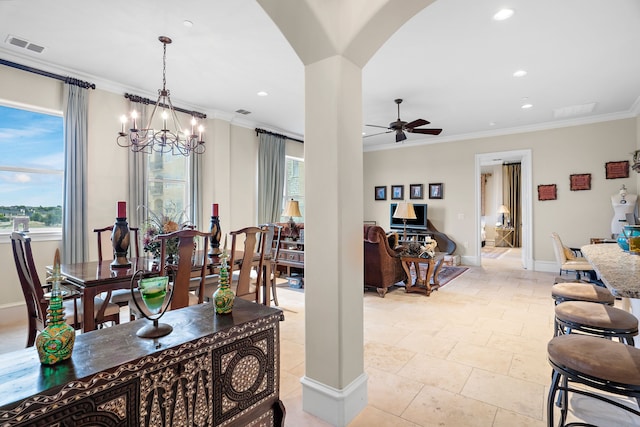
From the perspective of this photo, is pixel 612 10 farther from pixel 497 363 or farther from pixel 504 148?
pixel 504 148

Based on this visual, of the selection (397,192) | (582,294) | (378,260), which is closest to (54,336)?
(582,294)

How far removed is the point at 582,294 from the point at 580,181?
5.16 meters

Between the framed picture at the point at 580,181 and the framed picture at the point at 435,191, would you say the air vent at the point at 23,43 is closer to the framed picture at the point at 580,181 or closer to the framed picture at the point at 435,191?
the framed picture at the point at 435,191

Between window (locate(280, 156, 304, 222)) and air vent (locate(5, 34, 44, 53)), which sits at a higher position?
air vent (locate(5, 34, 44, 53))

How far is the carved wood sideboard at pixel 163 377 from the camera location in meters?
0.91

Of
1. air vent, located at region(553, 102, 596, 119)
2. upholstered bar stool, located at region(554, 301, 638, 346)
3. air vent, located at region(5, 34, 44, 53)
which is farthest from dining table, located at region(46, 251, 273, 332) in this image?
air vent, located at region(553, 102, 596, 119)

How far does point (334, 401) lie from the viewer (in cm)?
182

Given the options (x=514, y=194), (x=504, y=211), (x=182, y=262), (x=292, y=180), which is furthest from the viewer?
(x=514, y=194)

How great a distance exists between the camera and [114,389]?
1011 millimetres

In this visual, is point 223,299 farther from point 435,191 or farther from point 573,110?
point 435,191

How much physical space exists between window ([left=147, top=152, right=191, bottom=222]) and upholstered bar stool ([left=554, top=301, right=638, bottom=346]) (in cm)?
459

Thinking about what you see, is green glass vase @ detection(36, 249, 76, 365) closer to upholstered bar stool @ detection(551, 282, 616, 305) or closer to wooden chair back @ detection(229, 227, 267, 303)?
wooden chair back @ detection(229, 227, 267, 303)

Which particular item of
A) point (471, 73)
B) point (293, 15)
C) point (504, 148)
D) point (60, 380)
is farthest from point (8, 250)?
point (504, 148)

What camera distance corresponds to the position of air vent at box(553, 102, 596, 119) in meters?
5.24
